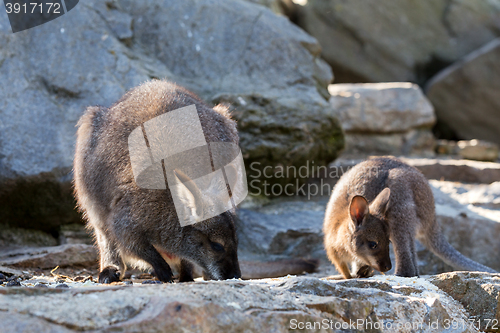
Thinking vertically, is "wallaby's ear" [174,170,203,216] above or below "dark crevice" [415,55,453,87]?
above

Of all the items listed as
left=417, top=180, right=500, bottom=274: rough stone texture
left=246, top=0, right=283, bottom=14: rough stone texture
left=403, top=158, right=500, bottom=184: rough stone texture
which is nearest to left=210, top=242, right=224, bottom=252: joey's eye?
left=417, top=180, right=500, bottom=274: rough stone texture

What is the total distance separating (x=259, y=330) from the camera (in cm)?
233

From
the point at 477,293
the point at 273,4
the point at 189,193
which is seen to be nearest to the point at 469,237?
the point at 477,293

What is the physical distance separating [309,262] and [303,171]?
7.36 feet

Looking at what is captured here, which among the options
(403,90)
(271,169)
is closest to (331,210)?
(271,169)

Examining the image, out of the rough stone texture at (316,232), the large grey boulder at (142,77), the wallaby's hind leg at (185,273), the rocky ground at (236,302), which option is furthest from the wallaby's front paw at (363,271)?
the large grey boulder at (142,77)

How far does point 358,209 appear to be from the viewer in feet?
15.2

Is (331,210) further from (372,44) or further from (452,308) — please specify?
(372,44)

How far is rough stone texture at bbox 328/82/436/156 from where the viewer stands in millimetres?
10812

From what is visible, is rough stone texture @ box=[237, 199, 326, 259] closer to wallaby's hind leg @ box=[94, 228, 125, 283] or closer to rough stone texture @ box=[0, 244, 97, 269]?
rough stone texture @ box=[0, 244, 97, 269]

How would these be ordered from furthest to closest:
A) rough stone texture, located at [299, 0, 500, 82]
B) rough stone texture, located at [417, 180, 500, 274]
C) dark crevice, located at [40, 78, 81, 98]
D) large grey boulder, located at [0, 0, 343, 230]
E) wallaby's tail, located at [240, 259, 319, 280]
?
rough stone texture, located at [299, 0, 500, 82] → dark crevice, located at [40, 78, 81, 98] → rough stone texture, located at [417, 180, 500, 274] → large grey boulder, located at [0, 0, 343, 230] → wallaby's tail, located at [240, 259, 319, 280]

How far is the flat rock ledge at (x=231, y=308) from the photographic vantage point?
216cm

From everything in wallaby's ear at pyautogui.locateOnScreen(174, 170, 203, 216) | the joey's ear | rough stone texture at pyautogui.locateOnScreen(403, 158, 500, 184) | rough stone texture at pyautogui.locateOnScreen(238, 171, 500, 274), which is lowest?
rough stone texture at pyautogui.locateOnScreen(403, 158, 500, 184)

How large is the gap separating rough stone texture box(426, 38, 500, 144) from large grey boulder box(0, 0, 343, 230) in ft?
23.0
